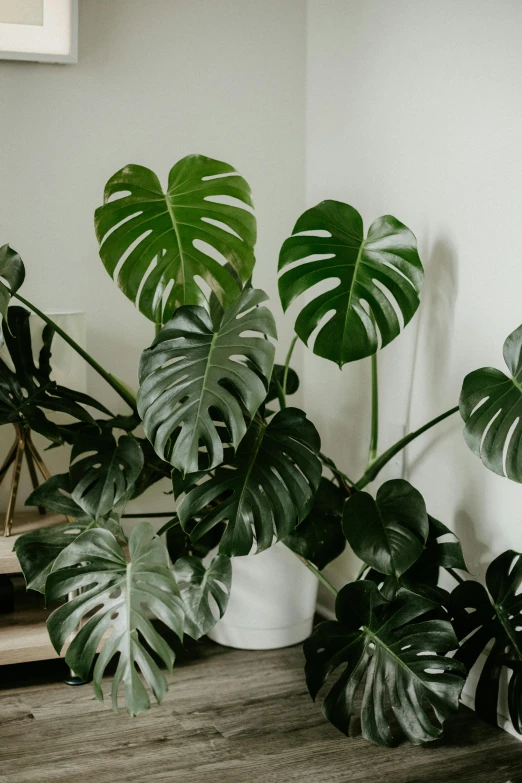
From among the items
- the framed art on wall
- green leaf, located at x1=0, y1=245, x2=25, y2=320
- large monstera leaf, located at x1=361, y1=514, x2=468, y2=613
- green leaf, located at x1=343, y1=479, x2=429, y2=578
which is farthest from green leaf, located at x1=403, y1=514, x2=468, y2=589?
the framed art on wall

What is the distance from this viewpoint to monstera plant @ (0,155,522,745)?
1672mm

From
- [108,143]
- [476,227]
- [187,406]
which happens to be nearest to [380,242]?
[476,227]

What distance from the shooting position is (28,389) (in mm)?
2061

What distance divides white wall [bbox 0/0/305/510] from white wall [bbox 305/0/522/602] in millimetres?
205

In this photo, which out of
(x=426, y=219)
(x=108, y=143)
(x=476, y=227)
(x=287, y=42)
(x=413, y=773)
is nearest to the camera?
(x=413, y=773)

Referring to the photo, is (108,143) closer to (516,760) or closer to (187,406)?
(187,406)

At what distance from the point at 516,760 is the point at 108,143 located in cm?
196

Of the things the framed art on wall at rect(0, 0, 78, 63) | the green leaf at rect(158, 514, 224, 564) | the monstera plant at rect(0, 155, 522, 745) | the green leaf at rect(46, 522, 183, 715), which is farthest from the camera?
the framed art on wall at rect(0, 0, 78, 63)

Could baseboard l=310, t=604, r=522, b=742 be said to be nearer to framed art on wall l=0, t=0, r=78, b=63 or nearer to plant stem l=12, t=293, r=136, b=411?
plant stem l=12, t=293, r=136, b=411

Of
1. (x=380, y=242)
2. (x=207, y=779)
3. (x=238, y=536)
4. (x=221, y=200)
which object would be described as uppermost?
(x=221, y=200)

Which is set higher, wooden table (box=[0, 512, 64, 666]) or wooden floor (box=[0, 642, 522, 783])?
wooden table (box=[0, 512, 64, 666])

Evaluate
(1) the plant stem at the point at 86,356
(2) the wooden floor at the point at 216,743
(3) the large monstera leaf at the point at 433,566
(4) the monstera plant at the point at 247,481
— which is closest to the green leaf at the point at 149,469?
(4) the monstera plant at the point at 247,481

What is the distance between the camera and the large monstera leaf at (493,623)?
1.84 meters

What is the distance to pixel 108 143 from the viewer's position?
2.63 m
